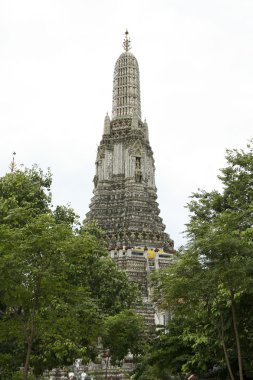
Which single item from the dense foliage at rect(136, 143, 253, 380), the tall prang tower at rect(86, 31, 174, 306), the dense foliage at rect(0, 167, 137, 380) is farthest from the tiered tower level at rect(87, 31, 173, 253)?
the dense foliage at rect(0, 167, 137, 380)

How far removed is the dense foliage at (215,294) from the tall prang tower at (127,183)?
31.8 meters

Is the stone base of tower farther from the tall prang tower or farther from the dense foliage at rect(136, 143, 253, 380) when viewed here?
the dense foliage at rect(136, 143, 253, 380)

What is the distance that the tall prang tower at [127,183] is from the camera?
191 feet

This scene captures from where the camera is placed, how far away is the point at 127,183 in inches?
2530

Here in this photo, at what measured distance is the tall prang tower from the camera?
191 feet

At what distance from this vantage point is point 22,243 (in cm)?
1464

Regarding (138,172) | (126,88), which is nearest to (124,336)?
(138,172)

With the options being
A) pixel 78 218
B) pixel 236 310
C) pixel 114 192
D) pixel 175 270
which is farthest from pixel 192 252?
pixel 114 192

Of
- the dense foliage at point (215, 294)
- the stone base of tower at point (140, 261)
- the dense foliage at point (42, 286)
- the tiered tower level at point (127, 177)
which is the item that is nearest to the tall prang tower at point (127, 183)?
the tiered tower level at point (127, 177)

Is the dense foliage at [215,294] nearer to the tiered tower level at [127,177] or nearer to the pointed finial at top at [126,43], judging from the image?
the tiered tower level at [127,177]

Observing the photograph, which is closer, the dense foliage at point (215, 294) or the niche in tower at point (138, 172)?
the dense foliage at point (215, 294)

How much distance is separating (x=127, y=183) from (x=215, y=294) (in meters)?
49.5

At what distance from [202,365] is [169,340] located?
274cm

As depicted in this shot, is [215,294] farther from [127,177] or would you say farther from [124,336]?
[127,177]
